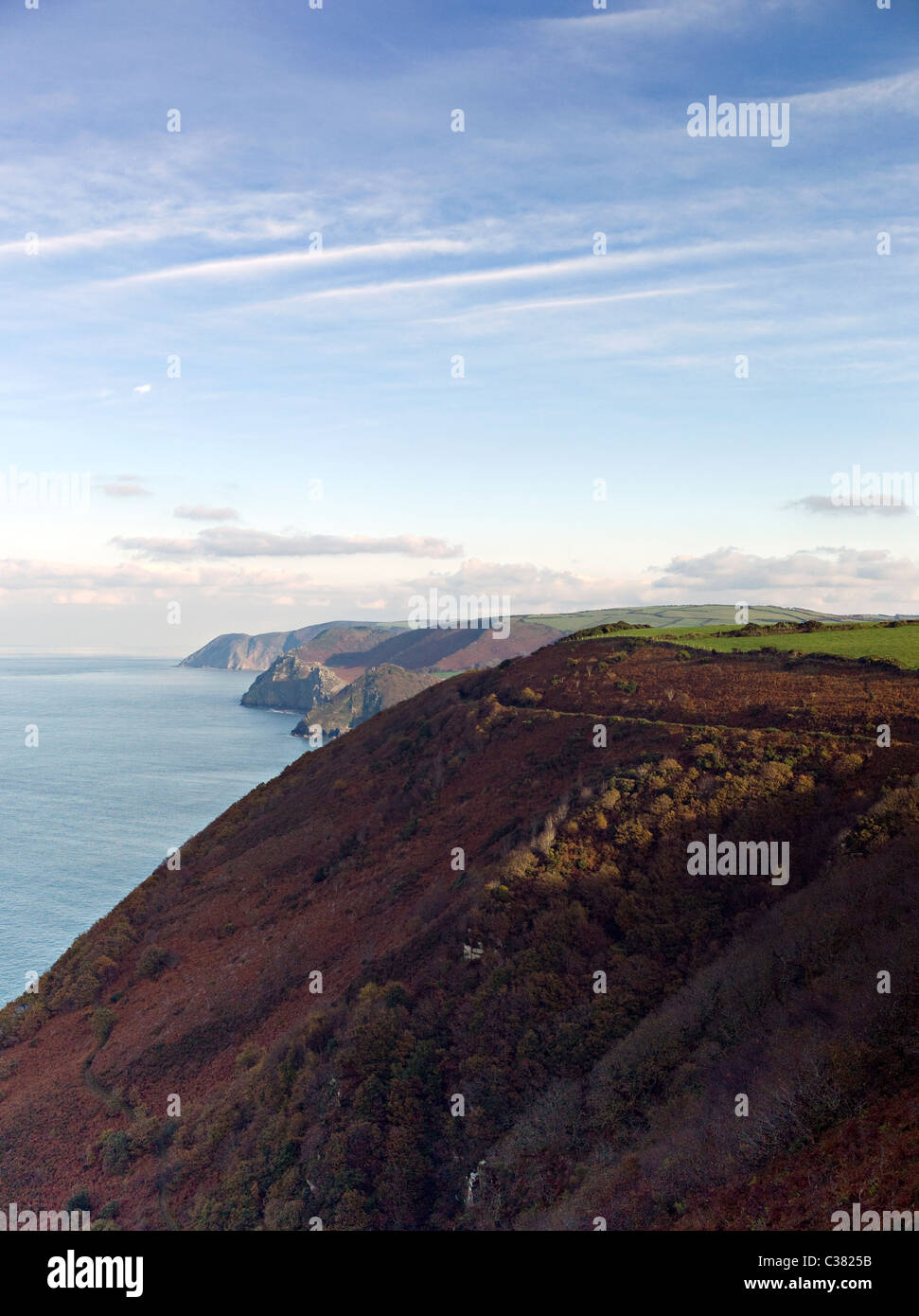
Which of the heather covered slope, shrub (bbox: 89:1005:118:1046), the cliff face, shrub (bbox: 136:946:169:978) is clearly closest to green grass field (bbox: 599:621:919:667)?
the heather covered slope

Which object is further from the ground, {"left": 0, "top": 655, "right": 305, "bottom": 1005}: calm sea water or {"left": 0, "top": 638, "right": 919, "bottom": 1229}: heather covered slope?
{"left": 0, "top": 638, "right": 919, "bottom": 1229}: heather covered slope

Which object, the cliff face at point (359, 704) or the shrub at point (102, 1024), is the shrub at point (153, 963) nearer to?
the shrub at point (102, 1024)

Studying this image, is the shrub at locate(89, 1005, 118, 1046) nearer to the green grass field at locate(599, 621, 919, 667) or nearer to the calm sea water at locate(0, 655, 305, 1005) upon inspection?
the calm sea water at locate(0, 655, 305, 1005)

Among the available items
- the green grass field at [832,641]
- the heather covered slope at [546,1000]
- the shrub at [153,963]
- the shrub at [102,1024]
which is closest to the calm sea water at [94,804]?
the shrub at [153,963]

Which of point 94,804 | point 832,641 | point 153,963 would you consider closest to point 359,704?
point 94,804

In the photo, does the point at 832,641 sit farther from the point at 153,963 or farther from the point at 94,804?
the point at 94,804

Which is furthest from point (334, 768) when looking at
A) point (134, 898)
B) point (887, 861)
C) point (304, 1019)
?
point (887, 861)
